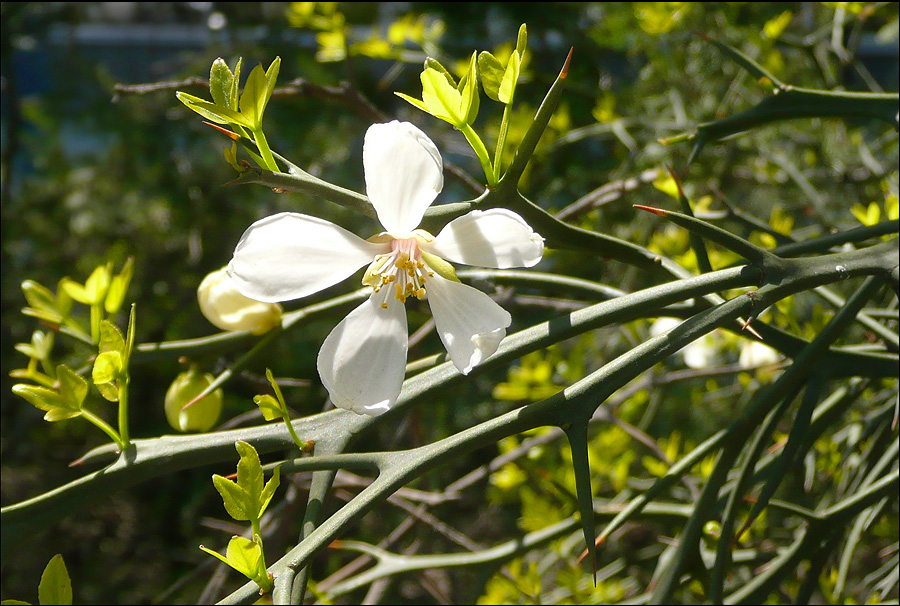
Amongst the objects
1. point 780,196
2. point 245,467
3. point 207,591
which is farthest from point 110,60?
point 245,467

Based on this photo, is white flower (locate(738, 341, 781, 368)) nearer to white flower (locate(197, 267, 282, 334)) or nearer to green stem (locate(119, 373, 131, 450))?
white flower (locate(197, 267, 282, 334))

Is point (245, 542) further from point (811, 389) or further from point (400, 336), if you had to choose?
point (811, 389)

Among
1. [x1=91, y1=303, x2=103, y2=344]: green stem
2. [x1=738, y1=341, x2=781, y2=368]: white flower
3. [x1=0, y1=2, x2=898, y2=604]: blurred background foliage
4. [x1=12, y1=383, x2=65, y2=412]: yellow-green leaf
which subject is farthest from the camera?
[x1=0, y1=2, x2=898, y2=604]: blurred background foliage

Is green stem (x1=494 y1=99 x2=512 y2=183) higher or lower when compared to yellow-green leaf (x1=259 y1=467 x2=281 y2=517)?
higher

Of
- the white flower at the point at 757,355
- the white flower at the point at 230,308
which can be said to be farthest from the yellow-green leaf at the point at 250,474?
the white flower at the point at 757,355

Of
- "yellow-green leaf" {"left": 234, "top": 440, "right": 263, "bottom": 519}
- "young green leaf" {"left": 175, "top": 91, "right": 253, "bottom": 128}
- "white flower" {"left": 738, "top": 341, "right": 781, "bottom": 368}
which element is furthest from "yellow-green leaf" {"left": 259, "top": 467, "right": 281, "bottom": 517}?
"white flower" {"left": 738, "top": 341, "right": 781, "bottom": 368}

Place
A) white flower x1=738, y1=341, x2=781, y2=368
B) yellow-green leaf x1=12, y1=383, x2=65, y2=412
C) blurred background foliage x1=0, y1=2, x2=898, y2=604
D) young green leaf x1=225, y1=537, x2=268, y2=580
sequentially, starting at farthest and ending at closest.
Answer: blurred background foliage x1=0, y1=2, x2=898, y2=604, white flower x1=738, y1=341, x2=781, y2=368, yellow-green leaf x1=12, y1=383, x2=65, y2=412, young green leaf x1=225, y1=537, x2=268, y2=580

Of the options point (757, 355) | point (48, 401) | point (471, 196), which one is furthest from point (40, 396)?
point (471, 196)
